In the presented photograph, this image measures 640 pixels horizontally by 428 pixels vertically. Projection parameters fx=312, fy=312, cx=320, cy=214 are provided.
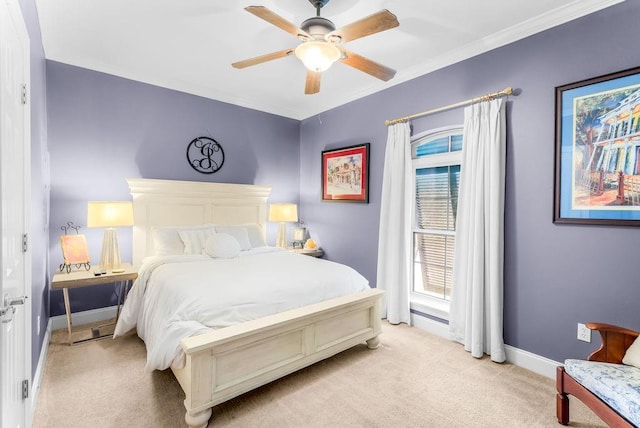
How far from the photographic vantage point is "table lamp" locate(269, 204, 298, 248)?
176 inches

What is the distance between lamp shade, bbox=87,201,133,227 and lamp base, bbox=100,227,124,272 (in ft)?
0.49

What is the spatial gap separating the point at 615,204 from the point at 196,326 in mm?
2906

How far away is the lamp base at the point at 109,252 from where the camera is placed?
310cm

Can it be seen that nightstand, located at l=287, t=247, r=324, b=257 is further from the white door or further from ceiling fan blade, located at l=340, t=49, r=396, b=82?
the white door

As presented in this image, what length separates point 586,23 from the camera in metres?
2.26

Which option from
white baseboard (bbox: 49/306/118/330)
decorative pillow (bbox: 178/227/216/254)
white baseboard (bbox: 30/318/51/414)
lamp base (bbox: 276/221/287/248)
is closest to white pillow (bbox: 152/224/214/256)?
decorative pillow (bbox: 178/227/216/254)

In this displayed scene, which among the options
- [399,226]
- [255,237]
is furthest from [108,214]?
[399,226]

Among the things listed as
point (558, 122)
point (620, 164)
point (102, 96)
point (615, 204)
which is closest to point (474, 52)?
point (558, 122)

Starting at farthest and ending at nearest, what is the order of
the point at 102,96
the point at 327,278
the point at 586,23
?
the point at 102,96, the point at 327,278, the point at 586,23

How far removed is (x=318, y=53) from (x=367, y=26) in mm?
352

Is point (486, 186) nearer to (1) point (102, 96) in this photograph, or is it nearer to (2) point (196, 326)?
(2) point (196, 326)

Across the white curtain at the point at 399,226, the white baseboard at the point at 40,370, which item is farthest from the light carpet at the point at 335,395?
the white curtain at the point at 399,226

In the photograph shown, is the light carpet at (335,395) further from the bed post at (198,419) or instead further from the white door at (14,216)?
the white door at (14,216)

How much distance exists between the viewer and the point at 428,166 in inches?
136
